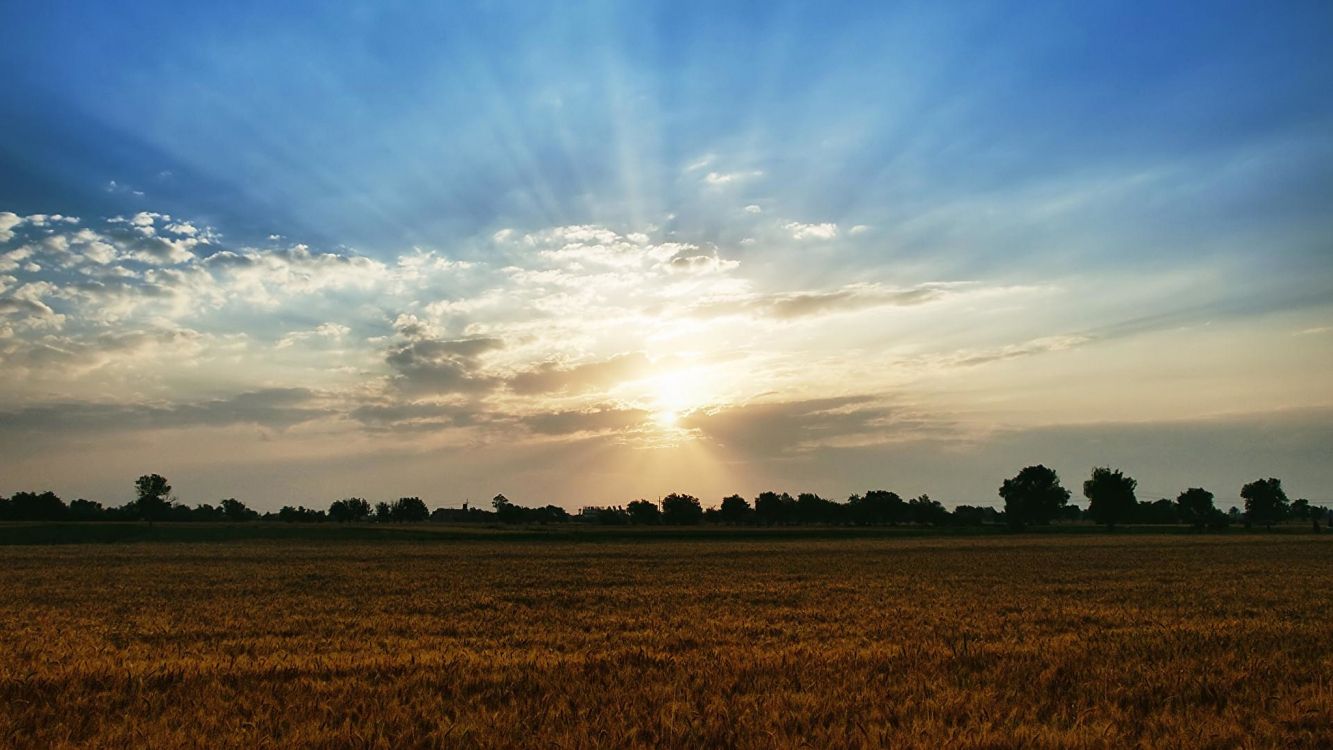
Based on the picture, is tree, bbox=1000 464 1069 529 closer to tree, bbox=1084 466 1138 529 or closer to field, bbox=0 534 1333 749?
tree, bbox=1084 466 1138 529

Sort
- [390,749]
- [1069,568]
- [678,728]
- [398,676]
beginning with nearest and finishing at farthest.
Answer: [390,749]
[678,728]
[398,676]
[1069,568]

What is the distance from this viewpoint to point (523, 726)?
27.3 ft

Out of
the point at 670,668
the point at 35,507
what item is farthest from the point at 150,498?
the point at 670,668

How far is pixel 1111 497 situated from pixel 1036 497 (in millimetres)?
18185

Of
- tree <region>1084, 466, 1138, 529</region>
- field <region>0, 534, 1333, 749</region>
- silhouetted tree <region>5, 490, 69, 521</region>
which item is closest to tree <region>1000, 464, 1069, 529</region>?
tree <region>1084, 466, 1138, 529</region>

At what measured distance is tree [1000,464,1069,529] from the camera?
7653 inches

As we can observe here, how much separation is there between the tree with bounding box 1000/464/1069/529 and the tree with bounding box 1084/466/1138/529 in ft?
25.1

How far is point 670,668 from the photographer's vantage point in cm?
1164

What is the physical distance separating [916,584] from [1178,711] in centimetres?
2263

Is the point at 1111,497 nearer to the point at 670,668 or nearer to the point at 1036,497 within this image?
the point at 1036,497

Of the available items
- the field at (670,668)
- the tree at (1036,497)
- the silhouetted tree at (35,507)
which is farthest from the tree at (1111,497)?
the silhouetted tree at (35,507)

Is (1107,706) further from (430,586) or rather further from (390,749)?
(430,586)

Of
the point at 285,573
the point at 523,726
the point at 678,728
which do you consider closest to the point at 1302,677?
the point at 678,728

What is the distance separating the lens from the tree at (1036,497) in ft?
638
